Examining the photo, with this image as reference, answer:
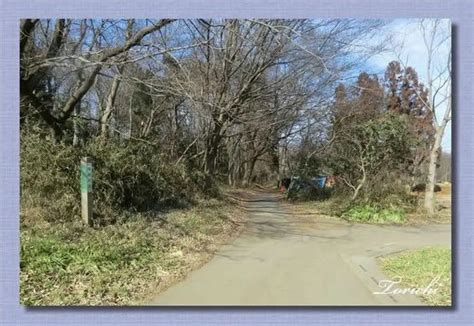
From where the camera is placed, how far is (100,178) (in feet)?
17.6

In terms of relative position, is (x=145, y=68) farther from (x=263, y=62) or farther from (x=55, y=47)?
(x=263, y=62)

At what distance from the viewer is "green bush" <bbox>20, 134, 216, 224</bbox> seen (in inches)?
184

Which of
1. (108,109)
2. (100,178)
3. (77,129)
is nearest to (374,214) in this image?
(100,178)

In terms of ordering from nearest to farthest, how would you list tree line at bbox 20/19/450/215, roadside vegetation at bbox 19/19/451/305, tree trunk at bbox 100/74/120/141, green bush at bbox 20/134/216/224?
roadside vegetation at bbox 19/19/451/305, tree line at bbox 20/19/450/215, green bush at bbox 20/134/216/224, tree trunk at bbox 100/74/120/141

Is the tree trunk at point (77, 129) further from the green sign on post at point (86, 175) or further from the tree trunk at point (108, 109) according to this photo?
the green sign on post at point (86, 175)

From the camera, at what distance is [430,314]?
3.53m

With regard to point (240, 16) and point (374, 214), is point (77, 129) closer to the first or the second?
point (240, 16)

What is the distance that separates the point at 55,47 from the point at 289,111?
4.83 m

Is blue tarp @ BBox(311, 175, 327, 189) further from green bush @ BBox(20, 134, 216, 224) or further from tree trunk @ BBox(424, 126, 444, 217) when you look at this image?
green bush @ BBox(20, 134, 216, 224)

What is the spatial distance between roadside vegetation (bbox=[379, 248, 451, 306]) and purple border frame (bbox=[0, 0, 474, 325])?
0.07 meters

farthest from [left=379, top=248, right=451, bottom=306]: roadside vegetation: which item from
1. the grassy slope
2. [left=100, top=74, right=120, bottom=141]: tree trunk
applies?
[left=100, top=74, right=120, bottom=141]: tree trunk

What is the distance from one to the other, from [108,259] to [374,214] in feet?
13.4
